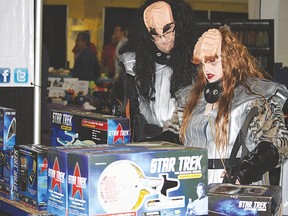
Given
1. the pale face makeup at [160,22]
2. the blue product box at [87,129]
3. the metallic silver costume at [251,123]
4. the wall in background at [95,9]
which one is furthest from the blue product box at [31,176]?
the wall in background at [95,9]

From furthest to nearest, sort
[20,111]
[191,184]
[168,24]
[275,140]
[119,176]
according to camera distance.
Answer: [20,111] < [168,24] < [275,140] < [191,184] < [119,176]

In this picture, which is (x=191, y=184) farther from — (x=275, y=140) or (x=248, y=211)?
(x=275, y=140)

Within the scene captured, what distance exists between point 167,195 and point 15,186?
31.3 inches

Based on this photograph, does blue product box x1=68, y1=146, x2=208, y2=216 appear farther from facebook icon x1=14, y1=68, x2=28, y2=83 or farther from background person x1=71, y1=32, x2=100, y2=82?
background person x1=71, y1=32, x2=100, y2=82

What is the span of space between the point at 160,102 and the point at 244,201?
3.92ft

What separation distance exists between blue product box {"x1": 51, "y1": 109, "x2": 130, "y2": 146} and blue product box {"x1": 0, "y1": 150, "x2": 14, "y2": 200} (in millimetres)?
194

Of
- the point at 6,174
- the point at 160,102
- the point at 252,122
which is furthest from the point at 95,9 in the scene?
the point at 252,122

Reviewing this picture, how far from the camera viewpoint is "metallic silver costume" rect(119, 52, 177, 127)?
9.91 ft

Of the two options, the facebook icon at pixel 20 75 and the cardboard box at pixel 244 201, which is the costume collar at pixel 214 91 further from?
the facebook icon at pixel 20 75

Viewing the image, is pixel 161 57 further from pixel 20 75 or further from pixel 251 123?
pixel 20 75

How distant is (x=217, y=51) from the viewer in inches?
93.0

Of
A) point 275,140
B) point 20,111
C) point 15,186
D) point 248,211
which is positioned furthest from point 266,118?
point 20,111

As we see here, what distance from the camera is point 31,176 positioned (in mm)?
2275

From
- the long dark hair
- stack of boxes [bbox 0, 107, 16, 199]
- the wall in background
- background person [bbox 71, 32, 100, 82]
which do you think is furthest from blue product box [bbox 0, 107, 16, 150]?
the wall in background
